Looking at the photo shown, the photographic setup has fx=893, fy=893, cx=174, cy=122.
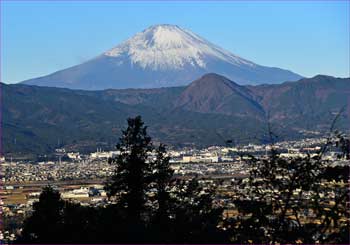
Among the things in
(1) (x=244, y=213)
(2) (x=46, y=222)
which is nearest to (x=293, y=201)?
(1) (x=244, y=213)

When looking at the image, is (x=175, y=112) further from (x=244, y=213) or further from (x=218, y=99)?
(x=244, y=213)


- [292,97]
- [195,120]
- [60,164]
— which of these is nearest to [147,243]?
[60,164]

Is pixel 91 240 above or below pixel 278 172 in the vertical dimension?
below

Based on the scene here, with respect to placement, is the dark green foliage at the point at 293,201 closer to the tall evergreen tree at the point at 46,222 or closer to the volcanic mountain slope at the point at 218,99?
the tall evergreen tree at the point at 46,222

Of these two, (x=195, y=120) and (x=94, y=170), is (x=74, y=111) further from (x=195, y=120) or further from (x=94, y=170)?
(x=94, y=170)

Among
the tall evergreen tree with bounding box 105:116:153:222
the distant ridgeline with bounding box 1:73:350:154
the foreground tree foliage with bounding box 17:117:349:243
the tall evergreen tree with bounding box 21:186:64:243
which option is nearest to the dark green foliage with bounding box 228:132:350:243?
the foreground tree foliage with bounding box 17:117:349:243

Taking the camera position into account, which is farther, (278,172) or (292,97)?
(292,97)
